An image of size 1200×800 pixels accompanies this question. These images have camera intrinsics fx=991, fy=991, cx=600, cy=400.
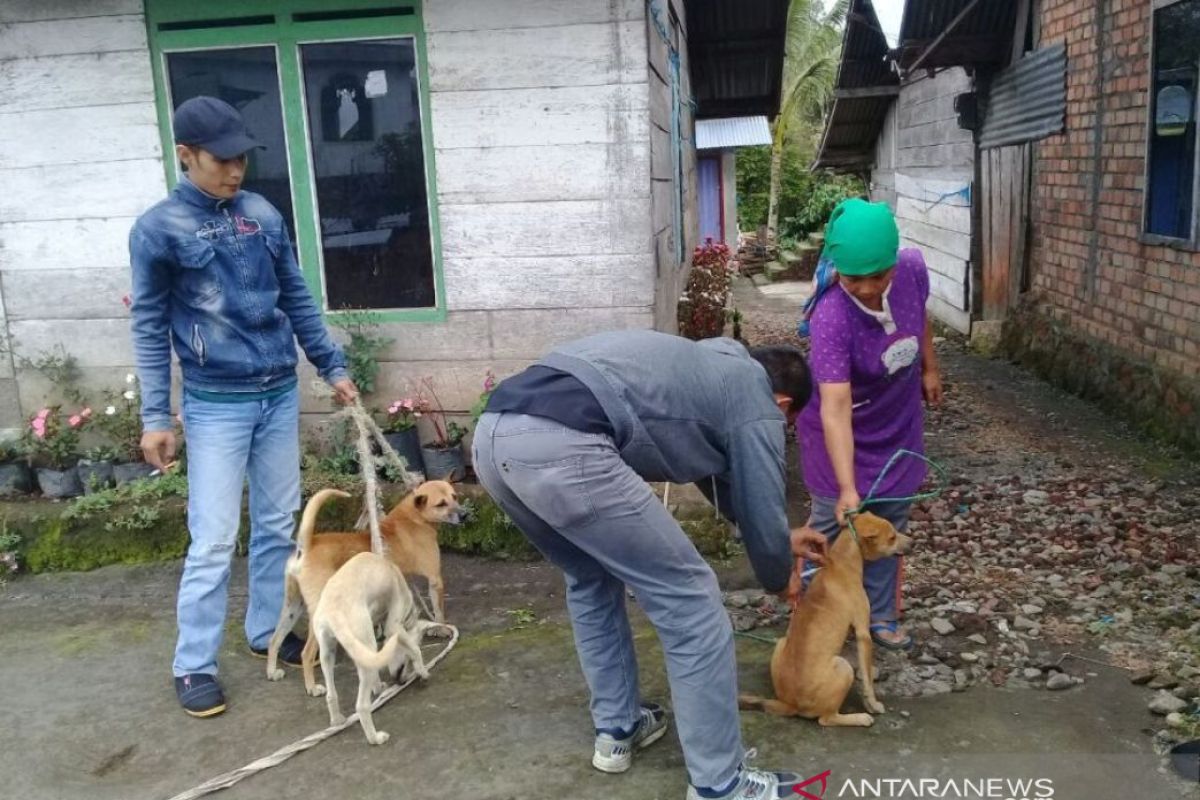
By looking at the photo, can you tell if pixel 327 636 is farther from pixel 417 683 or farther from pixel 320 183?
pixel 320 183

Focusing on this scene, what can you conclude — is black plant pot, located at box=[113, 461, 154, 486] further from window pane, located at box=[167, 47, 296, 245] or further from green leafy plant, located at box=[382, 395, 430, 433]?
window pane, located at box=[167, 47, 296, 245]

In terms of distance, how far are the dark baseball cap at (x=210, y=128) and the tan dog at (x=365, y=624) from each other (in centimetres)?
154

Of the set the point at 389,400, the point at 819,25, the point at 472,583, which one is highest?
the point at 819,25

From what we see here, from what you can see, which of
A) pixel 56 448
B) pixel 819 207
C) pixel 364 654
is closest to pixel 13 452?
pixel 56 448

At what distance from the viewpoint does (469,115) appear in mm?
5375

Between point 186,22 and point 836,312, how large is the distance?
4155 mm

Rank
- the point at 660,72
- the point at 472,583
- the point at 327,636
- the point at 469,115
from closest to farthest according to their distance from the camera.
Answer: the point at 327,636
the point at 472,583
the point at 469,115
the point at 660,72

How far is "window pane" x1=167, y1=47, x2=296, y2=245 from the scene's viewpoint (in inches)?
218

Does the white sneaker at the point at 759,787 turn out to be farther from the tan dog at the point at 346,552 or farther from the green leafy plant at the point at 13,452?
the green leafy plant at the point at 13,452

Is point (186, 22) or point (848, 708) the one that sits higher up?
point (186, 22)

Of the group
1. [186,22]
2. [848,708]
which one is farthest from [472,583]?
[186,22]

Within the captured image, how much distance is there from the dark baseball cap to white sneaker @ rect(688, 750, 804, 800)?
2.65 meters

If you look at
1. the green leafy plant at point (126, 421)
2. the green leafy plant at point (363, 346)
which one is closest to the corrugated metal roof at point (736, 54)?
the green leafy plant at point (363, 346)

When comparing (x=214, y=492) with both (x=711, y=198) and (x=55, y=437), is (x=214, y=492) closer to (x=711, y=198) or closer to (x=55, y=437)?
(x=55, y=437)
